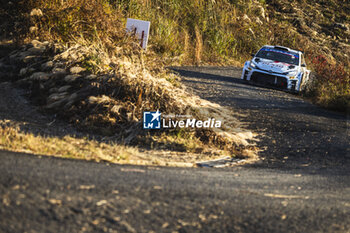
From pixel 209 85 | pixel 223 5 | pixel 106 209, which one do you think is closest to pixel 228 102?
pixel 209 85

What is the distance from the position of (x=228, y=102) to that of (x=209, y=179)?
6.27m

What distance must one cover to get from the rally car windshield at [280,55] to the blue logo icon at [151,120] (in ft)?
30.1

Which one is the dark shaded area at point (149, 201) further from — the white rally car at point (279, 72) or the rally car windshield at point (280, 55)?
the rally car windshield at point (280, 55)

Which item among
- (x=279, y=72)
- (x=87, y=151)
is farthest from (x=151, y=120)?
(x=279, y=72)

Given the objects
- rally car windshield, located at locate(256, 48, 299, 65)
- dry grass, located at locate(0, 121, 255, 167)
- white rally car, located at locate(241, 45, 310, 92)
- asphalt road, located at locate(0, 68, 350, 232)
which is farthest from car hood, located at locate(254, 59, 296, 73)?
dry grass, located at locate(0, 121, 255, 167)

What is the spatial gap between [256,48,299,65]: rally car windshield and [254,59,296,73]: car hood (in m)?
0.46

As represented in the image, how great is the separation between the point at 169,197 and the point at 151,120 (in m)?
3.50

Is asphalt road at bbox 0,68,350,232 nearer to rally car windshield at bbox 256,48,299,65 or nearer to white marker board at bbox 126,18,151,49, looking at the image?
white marker board at bbox 126,18,151,49

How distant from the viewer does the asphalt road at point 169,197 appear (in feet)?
9.31

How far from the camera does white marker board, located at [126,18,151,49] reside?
40.1 feet

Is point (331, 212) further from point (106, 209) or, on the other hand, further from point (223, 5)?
point (223, 5)

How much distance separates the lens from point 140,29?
40.6ft

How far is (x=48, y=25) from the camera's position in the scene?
11430mm

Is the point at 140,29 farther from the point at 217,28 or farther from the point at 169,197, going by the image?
the point at 217,28
